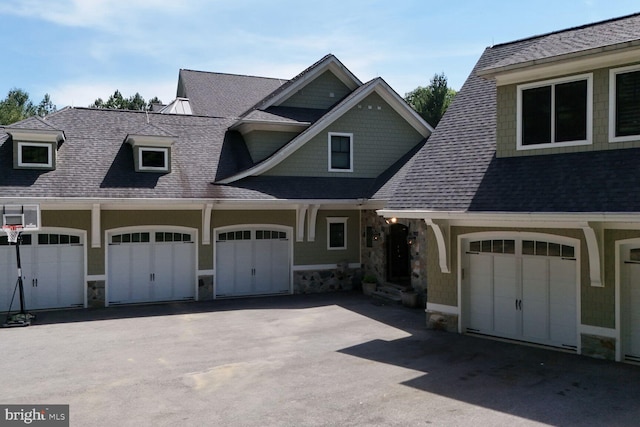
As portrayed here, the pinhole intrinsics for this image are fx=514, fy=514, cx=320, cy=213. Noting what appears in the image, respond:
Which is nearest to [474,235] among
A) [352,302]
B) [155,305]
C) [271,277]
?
[352,302]

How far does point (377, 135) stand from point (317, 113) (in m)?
2.69

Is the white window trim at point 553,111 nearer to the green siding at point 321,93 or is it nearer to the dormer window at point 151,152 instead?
the green siding at point 321,93

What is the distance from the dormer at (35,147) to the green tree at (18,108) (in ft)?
151

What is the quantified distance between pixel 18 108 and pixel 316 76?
56.7m

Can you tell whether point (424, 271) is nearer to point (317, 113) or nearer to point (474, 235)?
point (474, 235)

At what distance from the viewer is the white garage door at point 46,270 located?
49.2ft

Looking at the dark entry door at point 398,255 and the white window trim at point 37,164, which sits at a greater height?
the white window trim at point 37,164

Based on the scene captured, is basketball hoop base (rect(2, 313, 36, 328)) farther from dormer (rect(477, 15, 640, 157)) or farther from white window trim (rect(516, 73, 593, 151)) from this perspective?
white window trim (rect(516, 73, 593, 151))

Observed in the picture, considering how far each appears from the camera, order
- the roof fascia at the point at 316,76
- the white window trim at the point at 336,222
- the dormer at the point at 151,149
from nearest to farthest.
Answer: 1. the dormer at the point at 151,149
2. the white window trim at the point at 336,222
3. the roof fascia at the point at 316,76

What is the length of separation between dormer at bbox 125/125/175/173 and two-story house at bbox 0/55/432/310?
0.05 m

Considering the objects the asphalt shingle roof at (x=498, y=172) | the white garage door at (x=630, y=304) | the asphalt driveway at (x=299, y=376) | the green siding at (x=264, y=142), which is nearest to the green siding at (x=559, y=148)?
the asphalt shingle roof at (x=498, y=172)

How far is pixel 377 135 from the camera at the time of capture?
1973 cm

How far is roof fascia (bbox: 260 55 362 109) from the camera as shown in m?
20.1

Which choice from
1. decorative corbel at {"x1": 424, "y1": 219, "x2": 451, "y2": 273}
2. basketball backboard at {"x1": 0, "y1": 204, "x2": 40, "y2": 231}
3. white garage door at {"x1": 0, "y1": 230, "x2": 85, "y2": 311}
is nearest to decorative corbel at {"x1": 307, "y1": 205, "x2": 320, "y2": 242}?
decorative corbel at {"x1": 424, "y1": 219, "x2": 451, "y2": 273}
